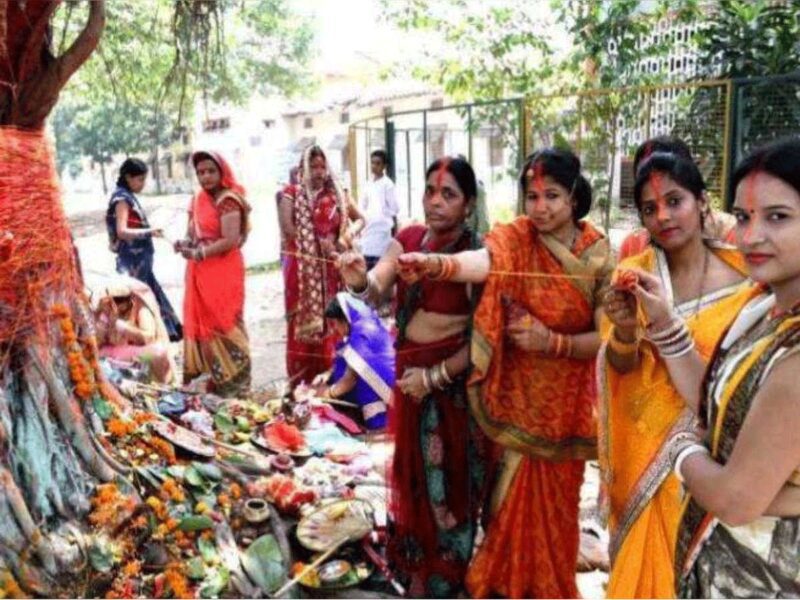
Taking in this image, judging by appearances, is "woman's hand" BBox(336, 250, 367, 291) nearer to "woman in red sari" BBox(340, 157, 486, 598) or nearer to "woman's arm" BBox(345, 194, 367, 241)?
"woman in red sari" BBox(340, 157, 486, 598)

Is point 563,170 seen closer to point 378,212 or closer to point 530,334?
point 530,334

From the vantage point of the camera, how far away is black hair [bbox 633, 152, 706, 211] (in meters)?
2.47

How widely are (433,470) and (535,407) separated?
1.60ft

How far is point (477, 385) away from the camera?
3031 millimetres

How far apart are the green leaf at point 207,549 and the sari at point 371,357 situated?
226 centimetres

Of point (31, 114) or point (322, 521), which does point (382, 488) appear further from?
point (31, 114)

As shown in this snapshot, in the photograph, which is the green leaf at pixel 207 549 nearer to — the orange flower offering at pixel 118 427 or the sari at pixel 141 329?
the orange flower offering at pixel 118 427

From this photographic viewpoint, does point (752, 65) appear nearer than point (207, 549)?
No

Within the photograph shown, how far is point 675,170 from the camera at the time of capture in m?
2.47

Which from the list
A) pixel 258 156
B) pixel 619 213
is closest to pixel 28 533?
pixel 619 213

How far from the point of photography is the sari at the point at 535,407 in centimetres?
295

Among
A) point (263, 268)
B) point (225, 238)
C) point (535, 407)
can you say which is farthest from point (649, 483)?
point (263, 268)

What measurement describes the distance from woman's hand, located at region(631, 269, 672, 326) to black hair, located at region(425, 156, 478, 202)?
1118 millimetres

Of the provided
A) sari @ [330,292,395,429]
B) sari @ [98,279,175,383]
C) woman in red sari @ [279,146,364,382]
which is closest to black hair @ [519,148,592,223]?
sari @ [330,292,395,429]
